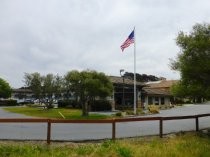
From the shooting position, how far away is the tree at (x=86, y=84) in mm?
42438

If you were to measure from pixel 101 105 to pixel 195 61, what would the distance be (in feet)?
117

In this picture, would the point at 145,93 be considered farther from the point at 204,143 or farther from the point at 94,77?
the point at 204,143

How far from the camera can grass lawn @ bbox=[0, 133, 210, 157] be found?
1362cm

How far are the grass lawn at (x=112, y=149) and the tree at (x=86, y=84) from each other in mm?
25949

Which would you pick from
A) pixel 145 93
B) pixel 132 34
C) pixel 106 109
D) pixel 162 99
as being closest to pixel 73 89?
pixel 132 34

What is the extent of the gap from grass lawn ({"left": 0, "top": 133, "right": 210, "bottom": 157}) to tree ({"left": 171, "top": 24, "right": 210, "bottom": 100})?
626cm

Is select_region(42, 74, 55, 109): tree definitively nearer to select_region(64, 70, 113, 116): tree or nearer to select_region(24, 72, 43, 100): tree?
select_region(24, 72, 43, 100): tree

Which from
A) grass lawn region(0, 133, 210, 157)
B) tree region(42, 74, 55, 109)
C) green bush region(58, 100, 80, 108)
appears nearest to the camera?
grass lawn region(0, 133, 210, 157)

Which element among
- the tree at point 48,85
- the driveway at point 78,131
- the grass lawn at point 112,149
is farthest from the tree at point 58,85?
the grass lawn at point 112,149

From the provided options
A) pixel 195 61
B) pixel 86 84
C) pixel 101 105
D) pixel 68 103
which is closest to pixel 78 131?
pixel 195 61

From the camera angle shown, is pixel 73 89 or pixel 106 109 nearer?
pixel 73 89

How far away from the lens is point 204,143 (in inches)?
655

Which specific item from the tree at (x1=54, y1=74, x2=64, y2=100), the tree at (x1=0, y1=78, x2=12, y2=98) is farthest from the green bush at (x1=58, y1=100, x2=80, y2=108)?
the tree at (x1=0, y1=78, x2=12, y2=98)

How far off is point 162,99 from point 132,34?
37062mm
